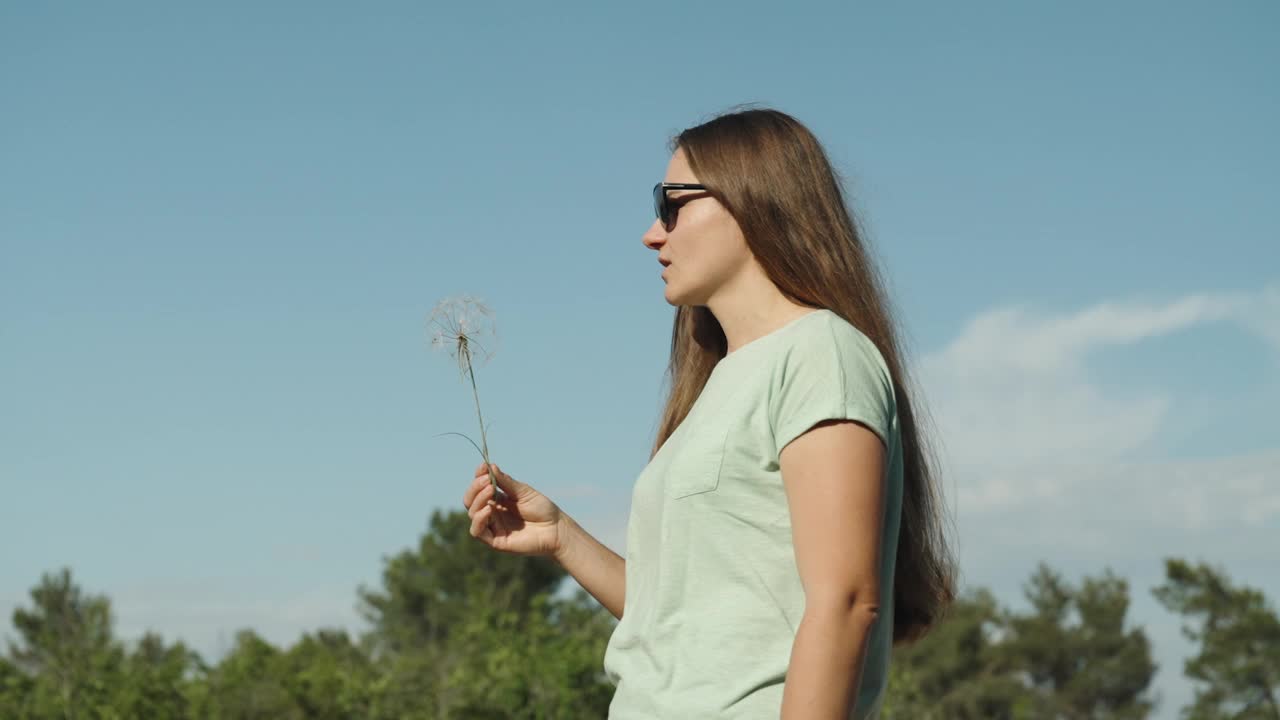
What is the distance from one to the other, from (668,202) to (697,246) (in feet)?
0.34

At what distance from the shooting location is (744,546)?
211 cm

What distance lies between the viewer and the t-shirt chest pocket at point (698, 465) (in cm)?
216

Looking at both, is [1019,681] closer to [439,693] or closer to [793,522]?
[439,693]

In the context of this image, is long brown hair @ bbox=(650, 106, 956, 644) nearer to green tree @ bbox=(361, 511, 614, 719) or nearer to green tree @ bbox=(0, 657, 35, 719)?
green tree @ bbox=(361, 511, 614, 719)

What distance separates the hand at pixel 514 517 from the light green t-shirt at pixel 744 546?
25.3 inches

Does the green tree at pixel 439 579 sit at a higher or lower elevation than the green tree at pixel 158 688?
higher

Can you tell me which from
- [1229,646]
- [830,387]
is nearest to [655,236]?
[830,387]

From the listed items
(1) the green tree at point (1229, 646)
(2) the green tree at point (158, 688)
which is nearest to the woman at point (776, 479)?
(2) the green tree at point (158, 688)

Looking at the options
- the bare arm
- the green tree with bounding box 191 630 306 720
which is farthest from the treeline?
the bare arm

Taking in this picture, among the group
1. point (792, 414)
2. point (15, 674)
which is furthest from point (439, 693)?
point (792, 414)

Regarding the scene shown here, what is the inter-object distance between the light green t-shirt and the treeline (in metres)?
6.99

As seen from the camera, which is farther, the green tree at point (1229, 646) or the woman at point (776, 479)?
the green tree at point (1229, 646)

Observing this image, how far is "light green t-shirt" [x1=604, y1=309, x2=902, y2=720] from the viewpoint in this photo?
2.04 metres

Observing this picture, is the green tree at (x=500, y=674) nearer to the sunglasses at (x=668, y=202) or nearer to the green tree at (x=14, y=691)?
the green tree at (x=14, y=691)
